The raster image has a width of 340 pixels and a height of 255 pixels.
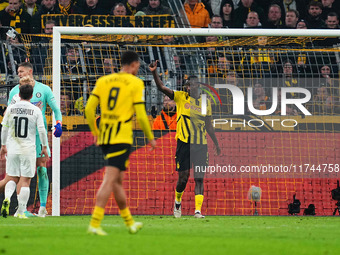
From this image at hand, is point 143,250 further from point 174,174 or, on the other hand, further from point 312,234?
point 174,174

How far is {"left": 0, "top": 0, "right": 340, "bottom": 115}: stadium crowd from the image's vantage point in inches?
578

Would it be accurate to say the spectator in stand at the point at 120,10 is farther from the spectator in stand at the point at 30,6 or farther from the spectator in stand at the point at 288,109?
the spectator in stand at the point at 288,109

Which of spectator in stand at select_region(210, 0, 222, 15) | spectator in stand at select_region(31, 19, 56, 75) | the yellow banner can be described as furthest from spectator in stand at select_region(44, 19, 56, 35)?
spectator in stand at select_region(210, 0, 222, 15)

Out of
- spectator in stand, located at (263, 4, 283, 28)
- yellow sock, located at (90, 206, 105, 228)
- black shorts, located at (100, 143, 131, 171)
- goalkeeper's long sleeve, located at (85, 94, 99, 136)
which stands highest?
spectator in stand, located at (263, 4, 283, 28)

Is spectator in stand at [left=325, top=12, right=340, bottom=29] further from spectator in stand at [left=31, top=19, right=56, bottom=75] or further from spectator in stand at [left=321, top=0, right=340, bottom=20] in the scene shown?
spectator in stand at [left=31, top=19, right=56, bottom=75]

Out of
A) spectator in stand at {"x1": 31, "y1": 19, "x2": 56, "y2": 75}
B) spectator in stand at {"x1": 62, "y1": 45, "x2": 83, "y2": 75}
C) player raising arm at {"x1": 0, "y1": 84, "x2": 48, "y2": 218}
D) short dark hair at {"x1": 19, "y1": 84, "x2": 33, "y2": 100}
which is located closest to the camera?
short dark hair at {"x1": 19, "y1": 84, "x2": 33, "y2": 100}

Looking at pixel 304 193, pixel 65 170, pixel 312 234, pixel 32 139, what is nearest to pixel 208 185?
pixel 304 193

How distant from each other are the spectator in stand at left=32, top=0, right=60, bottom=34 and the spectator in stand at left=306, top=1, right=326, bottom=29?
6564 millimetres

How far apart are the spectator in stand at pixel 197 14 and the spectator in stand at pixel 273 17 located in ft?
5.13

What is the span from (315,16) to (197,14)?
3.07m

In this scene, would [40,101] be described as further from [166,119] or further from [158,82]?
[166,119]

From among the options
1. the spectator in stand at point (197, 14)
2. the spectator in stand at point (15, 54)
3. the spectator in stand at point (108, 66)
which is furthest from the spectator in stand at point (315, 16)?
the spectator in stand at point (15, 54)

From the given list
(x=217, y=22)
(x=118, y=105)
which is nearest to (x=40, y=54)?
(x=217, y=22)

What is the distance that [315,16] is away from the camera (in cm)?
1894
